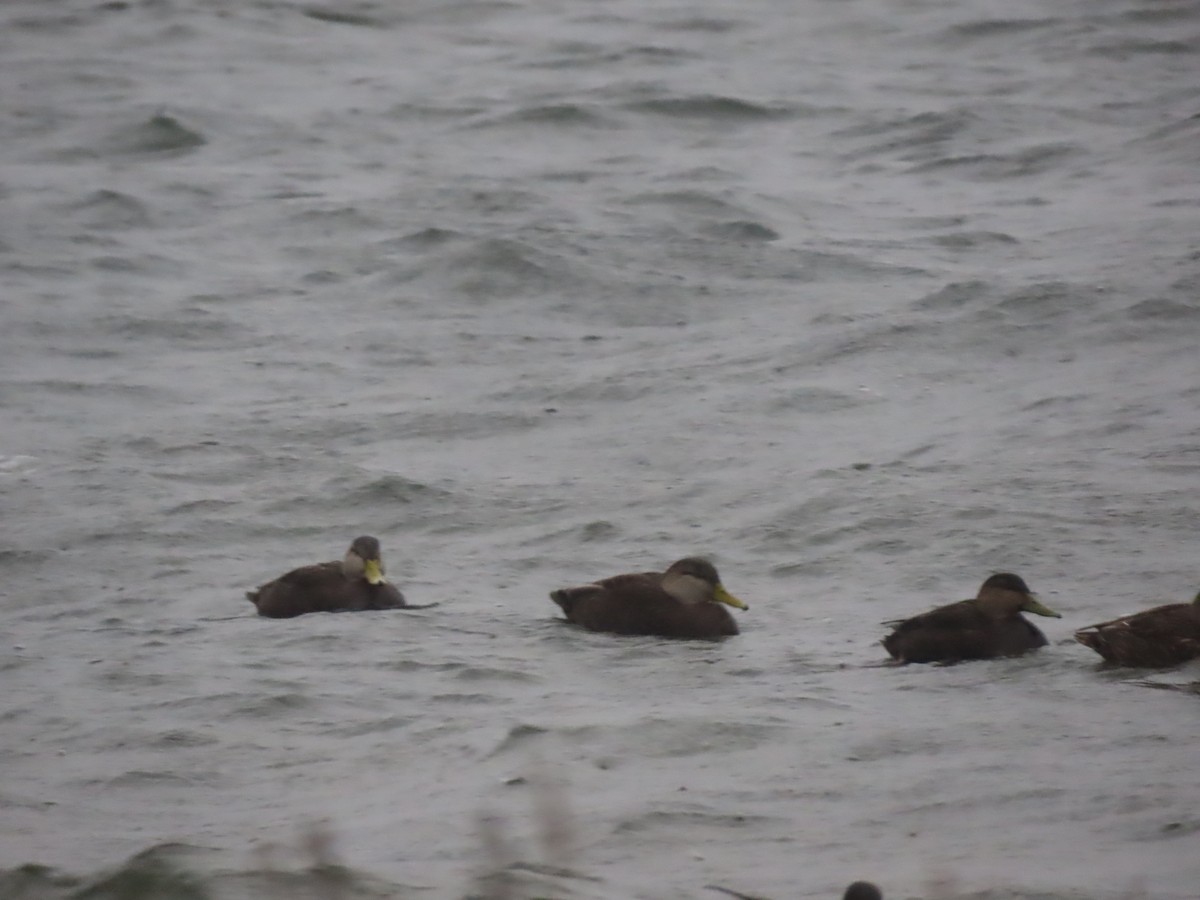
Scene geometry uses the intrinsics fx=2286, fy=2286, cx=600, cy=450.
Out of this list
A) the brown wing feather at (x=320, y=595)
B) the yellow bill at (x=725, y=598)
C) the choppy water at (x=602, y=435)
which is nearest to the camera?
the choppy water at (x=602, y=435)

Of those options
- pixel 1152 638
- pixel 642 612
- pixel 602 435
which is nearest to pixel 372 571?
pixel 642 612

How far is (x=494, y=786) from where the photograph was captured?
8148mm

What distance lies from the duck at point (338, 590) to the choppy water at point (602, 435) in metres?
0.18

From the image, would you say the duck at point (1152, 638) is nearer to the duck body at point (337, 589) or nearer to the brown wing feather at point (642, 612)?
the brown wing feather at point (642, 612)

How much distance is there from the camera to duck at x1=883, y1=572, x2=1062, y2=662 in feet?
31.9

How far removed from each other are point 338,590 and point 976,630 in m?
3.15

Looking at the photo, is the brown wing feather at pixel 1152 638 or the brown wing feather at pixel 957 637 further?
the brown wing feather at pixel 957 637

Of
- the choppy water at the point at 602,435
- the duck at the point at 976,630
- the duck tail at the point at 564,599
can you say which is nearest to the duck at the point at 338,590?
the choppy water at the point at 602,435

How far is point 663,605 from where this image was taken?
10633 mm

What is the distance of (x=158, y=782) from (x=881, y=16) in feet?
74.6

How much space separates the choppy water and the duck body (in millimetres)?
182

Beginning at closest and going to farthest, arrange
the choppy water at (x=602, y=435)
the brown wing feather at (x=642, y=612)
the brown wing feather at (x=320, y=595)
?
the choppy water at (x=602, y=435), the brown wing feather at (x=642, y=612), the brown wing feather at (x=320, y=595)

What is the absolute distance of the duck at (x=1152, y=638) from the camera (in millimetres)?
9242

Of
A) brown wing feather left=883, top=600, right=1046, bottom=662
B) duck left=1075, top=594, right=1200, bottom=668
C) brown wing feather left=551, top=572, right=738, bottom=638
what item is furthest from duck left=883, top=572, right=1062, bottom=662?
brown wing feather left=551, top=572, right=738, bottom=638
